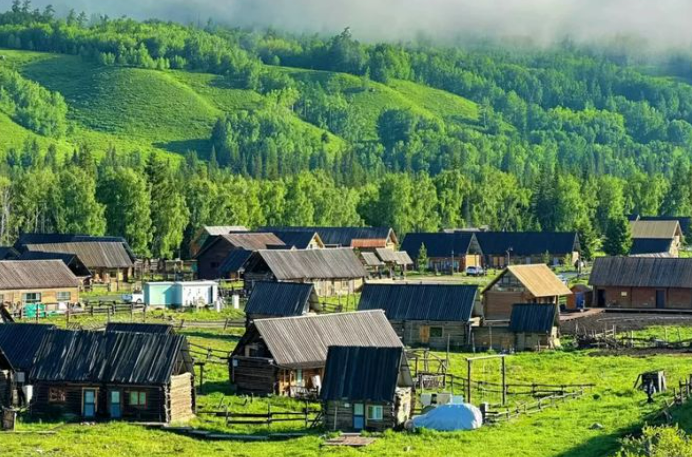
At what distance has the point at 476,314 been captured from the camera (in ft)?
246

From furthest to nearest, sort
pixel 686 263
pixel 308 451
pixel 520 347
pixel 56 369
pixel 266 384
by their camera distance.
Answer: pixel 686 263, pixel 520 347, pixel 266 384, pixel 56 369, pixel 308 451

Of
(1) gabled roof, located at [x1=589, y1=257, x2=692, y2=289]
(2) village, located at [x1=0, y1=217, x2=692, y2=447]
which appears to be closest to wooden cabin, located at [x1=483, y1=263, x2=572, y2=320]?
(2) village, located at [x1=0, y1=217, x2=692, y2=447]

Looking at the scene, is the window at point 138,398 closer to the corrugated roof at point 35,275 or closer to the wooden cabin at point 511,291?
the corrugated roof at point 35,275

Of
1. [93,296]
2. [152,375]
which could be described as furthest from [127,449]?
[93,296]

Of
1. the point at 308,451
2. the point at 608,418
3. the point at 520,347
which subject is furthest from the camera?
the point at 520,347

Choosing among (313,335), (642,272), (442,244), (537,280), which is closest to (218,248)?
(442,244)

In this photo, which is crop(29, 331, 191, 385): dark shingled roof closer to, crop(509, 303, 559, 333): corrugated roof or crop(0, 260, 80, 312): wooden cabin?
crop(509, 303, 559, 333): corrugated roof

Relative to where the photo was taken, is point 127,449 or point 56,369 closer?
point 127,449

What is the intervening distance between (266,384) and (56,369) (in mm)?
9152

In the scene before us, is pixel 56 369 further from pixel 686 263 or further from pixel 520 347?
pixel 686 263

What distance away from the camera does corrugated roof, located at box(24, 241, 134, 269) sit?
345ft

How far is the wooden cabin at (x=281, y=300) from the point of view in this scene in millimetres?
73000

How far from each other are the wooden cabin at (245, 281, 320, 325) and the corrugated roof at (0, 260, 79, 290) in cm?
1799

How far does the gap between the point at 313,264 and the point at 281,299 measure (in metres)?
24.7
